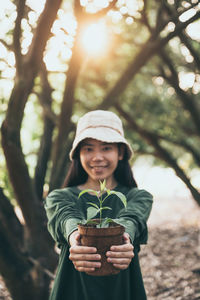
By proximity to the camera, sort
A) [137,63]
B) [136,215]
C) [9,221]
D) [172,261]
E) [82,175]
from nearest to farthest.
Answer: [136,215] → [82,175] → [9,221] → [137,63] → [172,261]

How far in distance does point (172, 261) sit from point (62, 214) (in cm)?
412

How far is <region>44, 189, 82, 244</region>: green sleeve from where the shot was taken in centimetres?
201

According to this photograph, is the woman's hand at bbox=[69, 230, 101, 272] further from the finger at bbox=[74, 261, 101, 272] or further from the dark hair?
the dark hair

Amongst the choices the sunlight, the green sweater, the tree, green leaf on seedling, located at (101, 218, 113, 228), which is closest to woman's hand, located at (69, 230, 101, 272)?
green leaf on seedling, located at (101, 218, 113, 228)

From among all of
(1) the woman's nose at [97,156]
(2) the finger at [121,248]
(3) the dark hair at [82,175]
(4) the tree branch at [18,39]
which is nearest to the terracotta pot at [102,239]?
(2) the finger at [121,248]

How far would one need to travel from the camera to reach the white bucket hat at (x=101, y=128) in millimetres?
2275

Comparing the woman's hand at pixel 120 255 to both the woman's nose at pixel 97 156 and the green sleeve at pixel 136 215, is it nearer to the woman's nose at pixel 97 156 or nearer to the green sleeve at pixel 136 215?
the green sleeve at pixel 136 215

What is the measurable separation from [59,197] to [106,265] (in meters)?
0.66

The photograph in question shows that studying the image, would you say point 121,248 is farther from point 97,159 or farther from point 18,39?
point 18,39

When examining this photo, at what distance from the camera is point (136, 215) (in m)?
2.10

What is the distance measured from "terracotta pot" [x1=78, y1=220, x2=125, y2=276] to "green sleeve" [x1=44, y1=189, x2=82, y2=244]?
211 mm

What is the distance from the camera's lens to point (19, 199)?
3.63 m

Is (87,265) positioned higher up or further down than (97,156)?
further down

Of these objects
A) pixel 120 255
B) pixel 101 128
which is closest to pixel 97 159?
pixel 101 128
